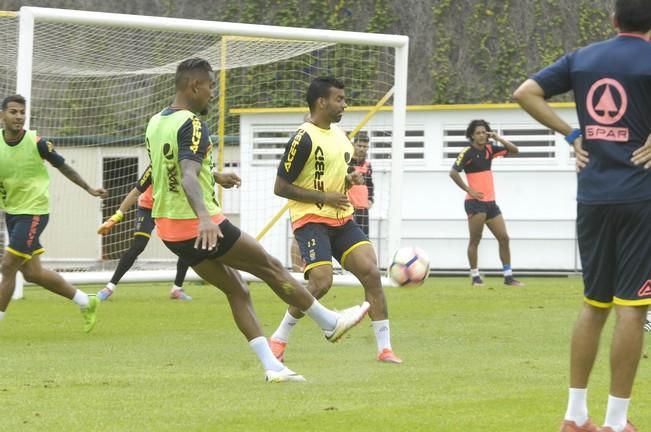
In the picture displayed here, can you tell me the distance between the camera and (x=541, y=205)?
23969 millimetres

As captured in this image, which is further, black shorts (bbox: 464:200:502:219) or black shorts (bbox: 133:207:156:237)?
black shorts (bbox: 464:200:502:219)

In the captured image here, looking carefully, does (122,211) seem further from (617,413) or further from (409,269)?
(617,413)

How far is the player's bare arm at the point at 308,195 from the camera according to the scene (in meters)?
9.84

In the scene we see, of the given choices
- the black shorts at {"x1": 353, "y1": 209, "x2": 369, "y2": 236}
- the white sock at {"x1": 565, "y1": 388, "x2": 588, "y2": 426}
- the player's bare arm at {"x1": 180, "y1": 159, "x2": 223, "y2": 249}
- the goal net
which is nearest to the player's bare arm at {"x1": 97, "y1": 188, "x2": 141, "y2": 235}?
the goal net

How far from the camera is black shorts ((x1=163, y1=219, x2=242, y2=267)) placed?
8266 mm

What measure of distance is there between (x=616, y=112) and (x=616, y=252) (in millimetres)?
670

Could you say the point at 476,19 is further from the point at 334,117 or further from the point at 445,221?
the point at 334,117

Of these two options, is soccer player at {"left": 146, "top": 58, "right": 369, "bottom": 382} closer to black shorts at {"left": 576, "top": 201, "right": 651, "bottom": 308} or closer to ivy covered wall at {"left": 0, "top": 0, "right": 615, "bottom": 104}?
black shorts at {"left": 576, "top": 201, "right": 651, "bottom": 308}

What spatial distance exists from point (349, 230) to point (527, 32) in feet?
60.6

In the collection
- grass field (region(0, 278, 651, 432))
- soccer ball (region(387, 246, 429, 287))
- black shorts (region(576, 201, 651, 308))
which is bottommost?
grass field (region(0, 278, 651, 432))

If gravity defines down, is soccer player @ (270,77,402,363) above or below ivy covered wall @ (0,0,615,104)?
below

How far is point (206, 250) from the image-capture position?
8250 mm

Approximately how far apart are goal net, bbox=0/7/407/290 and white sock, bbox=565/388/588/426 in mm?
10534

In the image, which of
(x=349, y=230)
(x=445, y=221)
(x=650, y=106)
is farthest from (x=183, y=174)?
(x=445, y=221)
